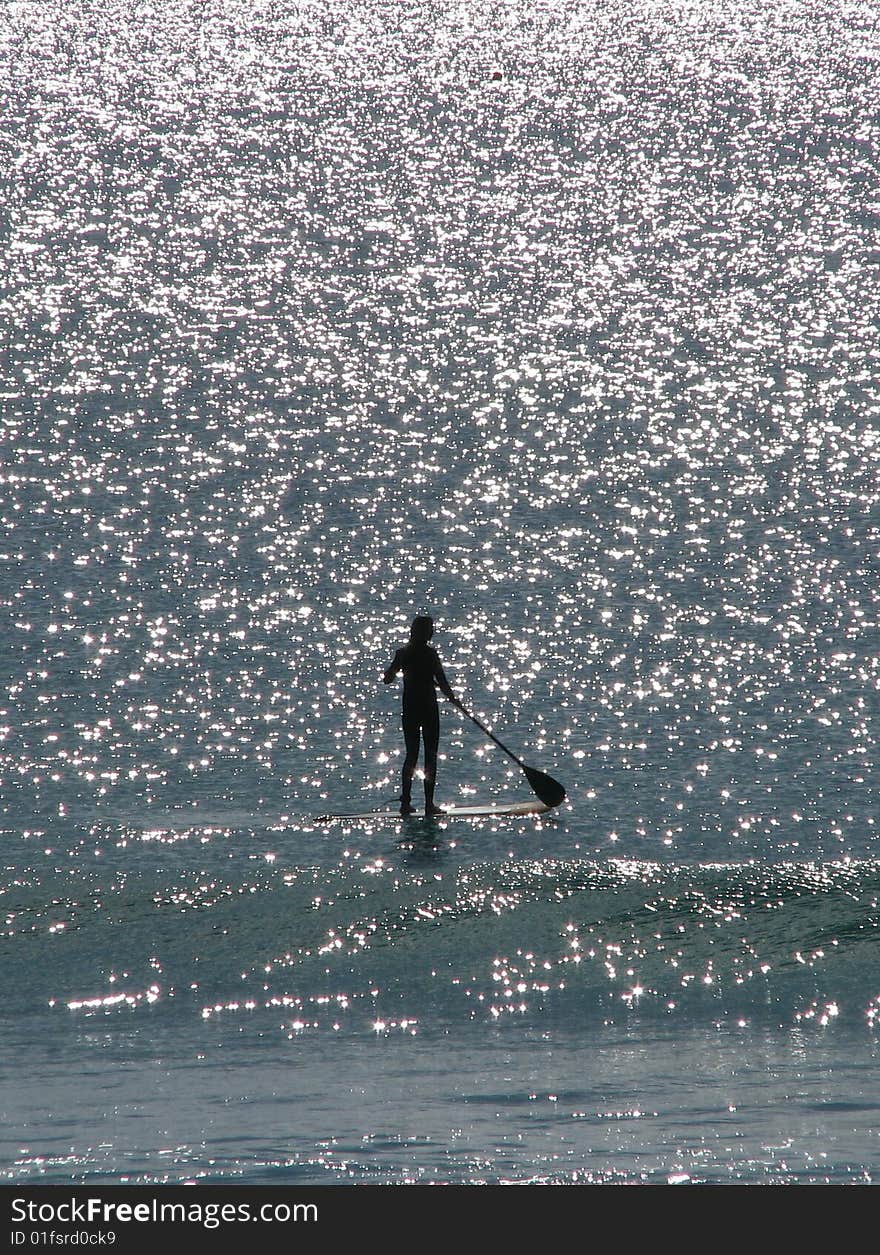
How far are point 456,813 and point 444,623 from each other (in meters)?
9.96

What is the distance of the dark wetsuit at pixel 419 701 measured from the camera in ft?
52.7

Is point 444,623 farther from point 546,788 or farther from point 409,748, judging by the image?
point 409,748

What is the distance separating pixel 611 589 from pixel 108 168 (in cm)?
4376

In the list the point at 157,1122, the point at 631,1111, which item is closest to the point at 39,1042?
the point at 157,1122

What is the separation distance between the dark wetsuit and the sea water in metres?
0.68

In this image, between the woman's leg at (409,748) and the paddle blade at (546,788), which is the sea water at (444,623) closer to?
the paddle blade at (546,788)

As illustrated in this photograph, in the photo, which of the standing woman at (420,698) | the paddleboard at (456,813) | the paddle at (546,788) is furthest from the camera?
the paddle at (546,788)

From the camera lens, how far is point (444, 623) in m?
26.0

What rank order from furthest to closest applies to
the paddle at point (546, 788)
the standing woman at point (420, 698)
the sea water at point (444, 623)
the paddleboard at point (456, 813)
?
the paddle at point (546, 788), the paddleboard at point (456, 813), the standing woman at point (420, 698), the sea water at point (444, 623)

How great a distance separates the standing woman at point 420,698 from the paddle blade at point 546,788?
1.04m

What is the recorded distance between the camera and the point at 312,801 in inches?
682

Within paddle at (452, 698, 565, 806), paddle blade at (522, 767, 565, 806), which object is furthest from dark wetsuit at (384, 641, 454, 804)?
paddle blade at (522, 767, 565, 806)

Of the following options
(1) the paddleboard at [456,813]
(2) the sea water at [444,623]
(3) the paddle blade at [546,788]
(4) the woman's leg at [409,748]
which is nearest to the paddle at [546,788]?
(3) the paddle blade at [546,788]

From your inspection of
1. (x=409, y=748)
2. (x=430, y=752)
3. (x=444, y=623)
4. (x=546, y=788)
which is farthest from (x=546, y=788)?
(x=444, y=623)
